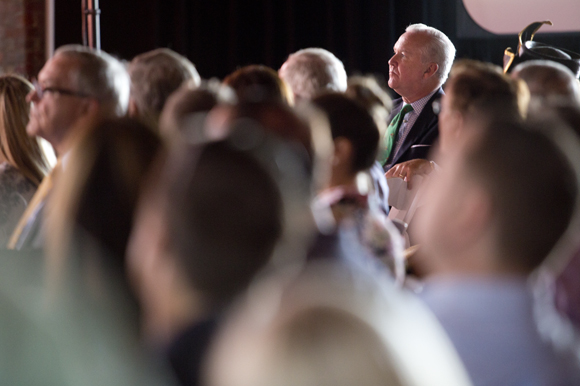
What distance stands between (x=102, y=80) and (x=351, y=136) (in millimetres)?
706

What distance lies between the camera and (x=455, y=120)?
1766 mm

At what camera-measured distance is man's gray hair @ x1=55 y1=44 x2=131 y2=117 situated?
5.96ft

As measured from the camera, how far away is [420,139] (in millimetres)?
2910

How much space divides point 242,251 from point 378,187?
1296 millimetres

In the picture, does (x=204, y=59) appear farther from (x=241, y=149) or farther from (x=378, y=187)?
(x=241, y=149)

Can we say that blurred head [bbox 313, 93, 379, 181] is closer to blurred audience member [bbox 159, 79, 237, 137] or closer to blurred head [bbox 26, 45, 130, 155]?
blurred audience member [bbox 159, 79, 237, 137]

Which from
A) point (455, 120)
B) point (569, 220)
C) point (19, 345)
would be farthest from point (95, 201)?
point (455, 120)

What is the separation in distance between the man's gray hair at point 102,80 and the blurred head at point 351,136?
1.91 ft

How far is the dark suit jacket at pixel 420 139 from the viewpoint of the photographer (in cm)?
283

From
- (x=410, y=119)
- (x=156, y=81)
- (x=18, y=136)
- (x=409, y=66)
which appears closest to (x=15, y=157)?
(x=18, y=136)

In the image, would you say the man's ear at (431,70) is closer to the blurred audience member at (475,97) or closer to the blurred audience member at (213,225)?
the blurred audience member at (475,97)

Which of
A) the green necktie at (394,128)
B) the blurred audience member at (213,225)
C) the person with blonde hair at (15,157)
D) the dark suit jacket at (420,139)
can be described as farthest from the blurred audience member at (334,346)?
the green necktie at (394,128)

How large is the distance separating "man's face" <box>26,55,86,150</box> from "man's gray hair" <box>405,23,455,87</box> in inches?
72.2

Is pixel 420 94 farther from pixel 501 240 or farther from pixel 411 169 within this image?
pixel 501 240
